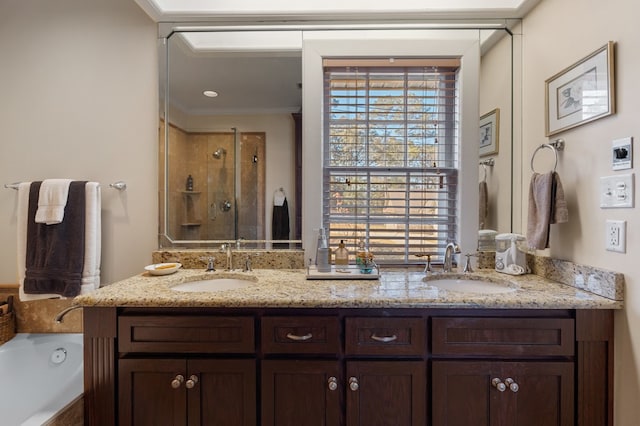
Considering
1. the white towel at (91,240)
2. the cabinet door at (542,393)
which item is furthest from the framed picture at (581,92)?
the white towel at (91,240)

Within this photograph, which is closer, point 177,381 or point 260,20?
point 177,381

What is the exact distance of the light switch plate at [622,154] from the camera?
1.09 metres

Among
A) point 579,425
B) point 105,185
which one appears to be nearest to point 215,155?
point 105,185

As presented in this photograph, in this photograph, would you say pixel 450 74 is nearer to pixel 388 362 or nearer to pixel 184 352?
pixel 388 362

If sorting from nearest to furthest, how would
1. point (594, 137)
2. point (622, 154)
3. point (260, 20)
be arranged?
1. point (622, 154)
2. point (594, 137)
3. point (260, 20)

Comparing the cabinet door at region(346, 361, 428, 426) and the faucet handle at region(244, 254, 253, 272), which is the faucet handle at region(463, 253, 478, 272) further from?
the faucet handle at region(244, 254, 253, 272)

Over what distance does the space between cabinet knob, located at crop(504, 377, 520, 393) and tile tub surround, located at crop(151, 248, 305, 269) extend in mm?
1107

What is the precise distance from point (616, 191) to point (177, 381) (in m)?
1.89

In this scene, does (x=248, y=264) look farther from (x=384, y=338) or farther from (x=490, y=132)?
(x=490, y=132)

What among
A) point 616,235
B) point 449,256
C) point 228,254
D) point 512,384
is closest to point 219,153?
point 228,254

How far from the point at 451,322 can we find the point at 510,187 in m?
1.04

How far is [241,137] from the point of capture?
5.88 ft

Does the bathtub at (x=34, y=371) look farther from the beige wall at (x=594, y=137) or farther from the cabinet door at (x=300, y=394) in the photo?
the beige wall at (x=594, y=137)

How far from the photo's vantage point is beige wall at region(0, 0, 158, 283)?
181 cm
